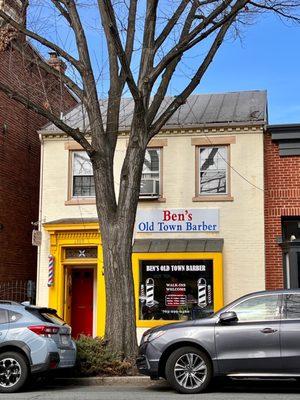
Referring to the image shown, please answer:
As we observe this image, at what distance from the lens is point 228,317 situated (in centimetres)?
930

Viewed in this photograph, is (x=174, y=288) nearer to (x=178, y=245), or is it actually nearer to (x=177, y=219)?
(x=178, y=245)

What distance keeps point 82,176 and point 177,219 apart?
299 centimetres

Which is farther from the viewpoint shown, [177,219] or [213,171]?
[213,171]

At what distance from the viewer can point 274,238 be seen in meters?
15.3

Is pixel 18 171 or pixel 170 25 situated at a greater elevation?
pixel 170 25

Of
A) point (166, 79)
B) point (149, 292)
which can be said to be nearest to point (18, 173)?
point (149, 292)

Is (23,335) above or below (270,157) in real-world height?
below

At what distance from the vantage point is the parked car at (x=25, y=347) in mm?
9930

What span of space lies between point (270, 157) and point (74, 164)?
5.38m

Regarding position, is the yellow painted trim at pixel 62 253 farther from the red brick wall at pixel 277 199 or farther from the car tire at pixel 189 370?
the car tire at pixel 189 370

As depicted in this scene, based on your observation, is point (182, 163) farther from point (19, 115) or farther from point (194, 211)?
point (19, 115)

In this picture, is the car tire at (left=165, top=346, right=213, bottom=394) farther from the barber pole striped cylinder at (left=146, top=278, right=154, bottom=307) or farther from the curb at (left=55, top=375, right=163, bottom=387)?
the barber pole striped cylinder at (left=146, top=278, right=154, bottom=307)

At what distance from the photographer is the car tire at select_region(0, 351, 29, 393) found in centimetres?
988

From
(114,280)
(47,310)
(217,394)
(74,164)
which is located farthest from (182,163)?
(217,394)
